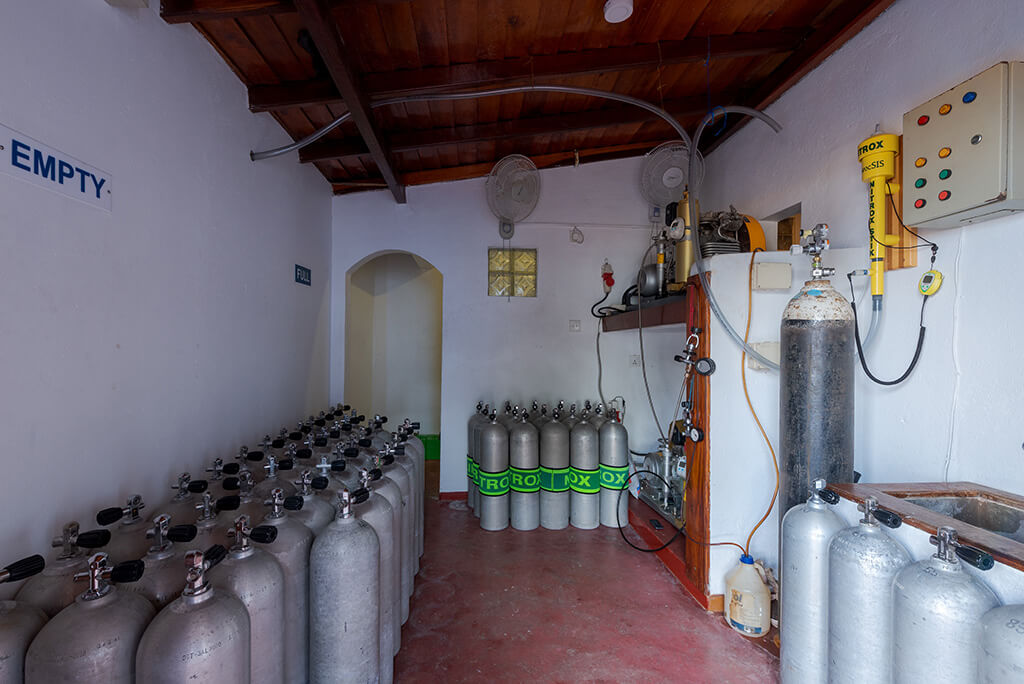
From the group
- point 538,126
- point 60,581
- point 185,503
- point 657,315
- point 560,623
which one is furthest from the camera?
point 538,126

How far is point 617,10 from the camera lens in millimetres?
2072

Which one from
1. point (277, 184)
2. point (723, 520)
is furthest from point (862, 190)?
point (277, 184)

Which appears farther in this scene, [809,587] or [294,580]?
[809,587]

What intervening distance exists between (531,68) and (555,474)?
257 centimetres

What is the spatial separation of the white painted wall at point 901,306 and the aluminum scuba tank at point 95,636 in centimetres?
223

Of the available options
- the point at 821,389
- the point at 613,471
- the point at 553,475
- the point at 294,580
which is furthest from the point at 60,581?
the point at 613,471

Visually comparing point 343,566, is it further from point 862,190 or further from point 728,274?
point 862,190

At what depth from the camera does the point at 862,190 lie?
7.22 ft

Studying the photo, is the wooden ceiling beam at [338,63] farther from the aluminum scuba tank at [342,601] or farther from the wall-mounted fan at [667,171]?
the wall-mounted fan at [667,171]

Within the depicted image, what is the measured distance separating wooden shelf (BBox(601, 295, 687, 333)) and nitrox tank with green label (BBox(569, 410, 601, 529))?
0.80 m

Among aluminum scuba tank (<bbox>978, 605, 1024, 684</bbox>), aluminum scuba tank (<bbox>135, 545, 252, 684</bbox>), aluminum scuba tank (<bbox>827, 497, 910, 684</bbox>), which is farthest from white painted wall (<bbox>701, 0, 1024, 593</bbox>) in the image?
aluminum scuba tank (<bbox>135, 545, 252, 684</bbox>)

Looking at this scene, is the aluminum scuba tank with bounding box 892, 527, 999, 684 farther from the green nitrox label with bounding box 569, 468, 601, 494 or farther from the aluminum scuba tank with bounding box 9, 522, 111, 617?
the green nitrox label with bounding box 569, 468, 601, 494

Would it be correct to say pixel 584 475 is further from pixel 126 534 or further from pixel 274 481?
pixel 126 534

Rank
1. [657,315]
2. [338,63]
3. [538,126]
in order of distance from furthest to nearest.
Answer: [538,126], [657,315], [338,63]
